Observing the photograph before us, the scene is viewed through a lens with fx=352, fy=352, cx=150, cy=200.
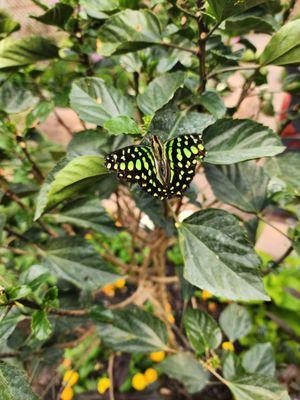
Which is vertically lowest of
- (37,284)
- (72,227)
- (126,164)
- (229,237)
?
(72,227)

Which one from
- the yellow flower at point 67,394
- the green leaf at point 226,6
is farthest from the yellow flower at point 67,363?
the green leaf at point 226,6

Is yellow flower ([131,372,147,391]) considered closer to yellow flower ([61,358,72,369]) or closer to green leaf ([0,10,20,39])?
yellow flower ([61,358,72,369])

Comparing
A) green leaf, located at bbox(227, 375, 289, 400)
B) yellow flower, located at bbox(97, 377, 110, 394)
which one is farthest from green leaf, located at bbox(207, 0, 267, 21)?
yellow flower, located at bbox(97, 377, 110, 394)

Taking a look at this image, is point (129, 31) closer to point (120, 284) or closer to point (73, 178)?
point (73, 178)

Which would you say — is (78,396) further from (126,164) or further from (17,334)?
(126,164)

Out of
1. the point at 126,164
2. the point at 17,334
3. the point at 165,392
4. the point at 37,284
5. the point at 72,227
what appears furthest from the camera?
the point at 165,392

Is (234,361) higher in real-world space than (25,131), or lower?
lower

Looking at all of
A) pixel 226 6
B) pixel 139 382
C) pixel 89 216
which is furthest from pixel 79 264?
pixel 139 382

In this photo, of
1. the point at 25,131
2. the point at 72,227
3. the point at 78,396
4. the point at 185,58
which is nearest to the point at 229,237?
the point at 185,58
